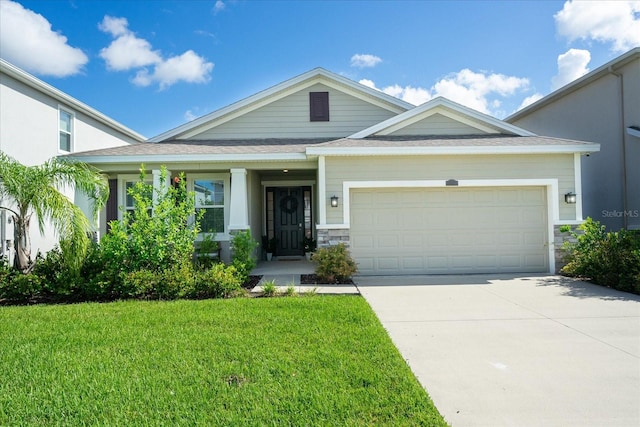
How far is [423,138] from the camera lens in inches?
368

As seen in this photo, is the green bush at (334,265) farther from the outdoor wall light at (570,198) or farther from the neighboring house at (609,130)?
the neighboring house at (609,130)

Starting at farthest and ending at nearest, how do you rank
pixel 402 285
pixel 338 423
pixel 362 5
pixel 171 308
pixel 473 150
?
pixel 362 5
pixel 473 150
pixel 402 285
pixel 171 308
pixel 338 423

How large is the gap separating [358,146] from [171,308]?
530cm

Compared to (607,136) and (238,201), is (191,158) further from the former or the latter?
(607,136)

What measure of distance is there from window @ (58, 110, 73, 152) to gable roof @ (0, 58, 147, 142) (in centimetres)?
36

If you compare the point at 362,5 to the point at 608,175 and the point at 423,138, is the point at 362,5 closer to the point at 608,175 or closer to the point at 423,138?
the point at 423,138

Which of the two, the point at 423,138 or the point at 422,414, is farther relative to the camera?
the point at 423,138

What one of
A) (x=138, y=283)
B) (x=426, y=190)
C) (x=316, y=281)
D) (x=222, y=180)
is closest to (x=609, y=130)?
(x=426, y=190)

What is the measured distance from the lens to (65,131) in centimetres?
1174

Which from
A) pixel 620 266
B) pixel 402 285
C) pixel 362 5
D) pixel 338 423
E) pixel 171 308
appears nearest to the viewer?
pixel 338 423

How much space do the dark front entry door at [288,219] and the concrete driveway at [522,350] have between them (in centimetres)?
617

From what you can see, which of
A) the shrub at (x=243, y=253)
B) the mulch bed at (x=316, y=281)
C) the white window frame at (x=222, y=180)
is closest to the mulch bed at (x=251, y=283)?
Answer: the shrub at (x=243, y=253)

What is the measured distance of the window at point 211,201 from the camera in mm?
10375

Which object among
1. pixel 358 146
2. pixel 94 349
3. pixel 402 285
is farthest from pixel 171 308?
pixel 358 146
